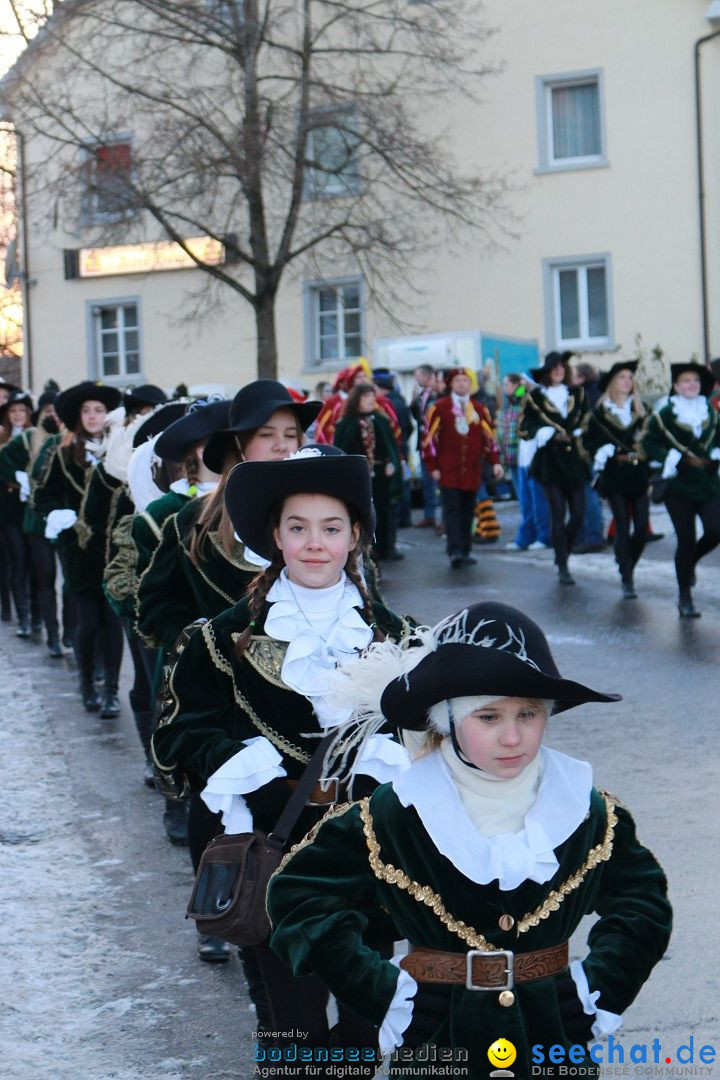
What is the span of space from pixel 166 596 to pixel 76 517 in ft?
15.1

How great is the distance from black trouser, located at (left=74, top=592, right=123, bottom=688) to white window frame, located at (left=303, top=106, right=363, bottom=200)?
16612 mm

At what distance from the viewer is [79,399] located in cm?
1013

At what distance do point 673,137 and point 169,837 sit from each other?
22.9 meters

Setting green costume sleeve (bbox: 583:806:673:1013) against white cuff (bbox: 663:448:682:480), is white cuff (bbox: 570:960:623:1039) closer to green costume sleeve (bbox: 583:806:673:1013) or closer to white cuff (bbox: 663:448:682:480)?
green costume sleeve (bbox: 583:806:673:1013)

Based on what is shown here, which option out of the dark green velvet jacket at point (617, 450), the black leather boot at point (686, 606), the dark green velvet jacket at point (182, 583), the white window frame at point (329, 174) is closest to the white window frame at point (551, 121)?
the white window frame at point (329, 174)

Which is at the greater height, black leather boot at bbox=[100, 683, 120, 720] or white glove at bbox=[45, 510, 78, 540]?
white glove at bbox=[45, 510, 78, 540]

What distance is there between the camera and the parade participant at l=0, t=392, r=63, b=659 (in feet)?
41.9

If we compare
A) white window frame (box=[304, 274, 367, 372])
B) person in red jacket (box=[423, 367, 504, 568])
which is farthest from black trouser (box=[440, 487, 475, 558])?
white window frame (box=[304, 274, 367, 372])

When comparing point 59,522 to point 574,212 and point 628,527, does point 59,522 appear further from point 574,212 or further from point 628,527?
point 574,212

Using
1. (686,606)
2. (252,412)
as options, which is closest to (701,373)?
(686,606)

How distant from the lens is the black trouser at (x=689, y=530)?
1251cm

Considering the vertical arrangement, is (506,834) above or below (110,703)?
above

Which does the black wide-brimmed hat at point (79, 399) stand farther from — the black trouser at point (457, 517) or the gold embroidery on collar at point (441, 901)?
the gold embroidery on collar at point (441, 901)

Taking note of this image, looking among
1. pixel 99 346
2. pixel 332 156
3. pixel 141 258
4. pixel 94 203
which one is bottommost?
pixel 99 346
